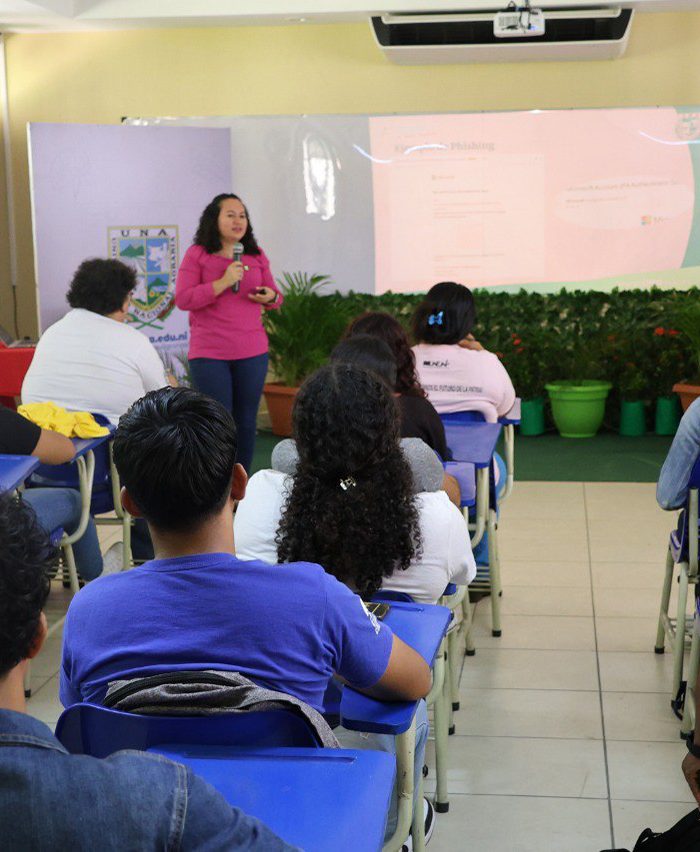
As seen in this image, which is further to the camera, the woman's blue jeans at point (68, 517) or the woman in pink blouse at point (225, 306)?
the woman in pink blouse at point (225, 306)

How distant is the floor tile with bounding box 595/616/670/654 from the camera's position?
3627 mm

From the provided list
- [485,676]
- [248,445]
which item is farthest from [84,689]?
[248,445]

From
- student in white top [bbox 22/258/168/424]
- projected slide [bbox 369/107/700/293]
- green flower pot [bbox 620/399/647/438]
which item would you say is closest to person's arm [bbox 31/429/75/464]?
student in white top [bbox 22/258/168/424]

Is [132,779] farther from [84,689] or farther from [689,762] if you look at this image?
[689,762]

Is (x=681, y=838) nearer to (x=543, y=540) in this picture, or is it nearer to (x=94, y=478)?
(x=94, y=478)

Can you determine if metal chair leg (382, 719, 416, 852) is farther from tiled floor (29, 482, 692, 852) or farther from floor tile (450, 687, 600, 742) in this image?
floor tile (450, 687, 600, 742)

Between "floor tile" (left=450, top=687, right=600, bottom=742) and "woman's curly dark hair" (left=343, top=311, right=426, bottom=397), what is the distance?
36.3 inches

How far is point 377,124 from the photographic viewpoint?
23.9ft

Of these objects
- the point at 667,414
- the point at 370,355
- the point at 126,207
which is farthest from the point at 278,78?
the point at 370,355

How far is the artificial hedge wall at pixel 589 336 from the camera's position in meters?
7.01

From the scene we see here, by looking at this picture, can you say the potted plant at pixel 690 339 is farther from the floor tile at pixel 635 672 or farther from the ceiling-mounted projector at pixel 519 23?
the floor tile at pixel 635 672

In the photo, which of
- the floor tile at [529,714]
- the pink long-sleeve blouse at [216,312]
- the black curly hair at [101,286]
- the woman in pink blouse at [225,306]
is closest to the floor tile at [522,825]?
the floor tile at [529,714]

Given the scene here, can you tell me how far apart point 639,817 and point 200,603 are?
5.11 feet

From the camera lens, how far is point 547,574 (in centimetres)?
441
